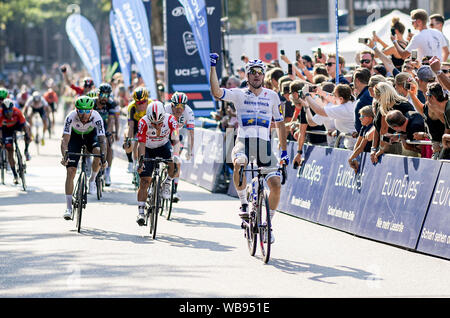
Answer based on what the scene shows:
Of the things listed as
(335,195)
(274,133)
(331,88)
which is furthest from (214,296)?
(274,133)

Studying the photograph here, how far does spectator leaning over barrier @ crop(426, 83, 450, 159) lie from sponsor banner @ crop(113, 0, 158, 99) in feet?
44.8

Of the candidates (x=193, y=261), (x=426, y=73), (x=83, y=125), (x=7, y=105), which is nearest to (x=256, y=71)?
(x=426, y=73)

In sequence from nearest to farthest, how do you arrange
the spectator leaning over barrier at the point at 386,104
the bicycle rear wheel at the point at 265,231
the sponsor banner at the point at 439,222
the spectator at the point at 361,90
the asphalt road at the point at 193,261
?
the asphalt road at the point at 193,261 → the bicycle rear wheel at the point at 265,231 → the sponsor banner at the point at 439,222 → the spectator leaning over barrier at the point at 386,104 → the spectator at the point at 361,90

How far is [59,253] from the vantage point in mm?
11273

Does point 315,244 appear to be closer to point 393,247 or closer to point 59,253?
point 393,247

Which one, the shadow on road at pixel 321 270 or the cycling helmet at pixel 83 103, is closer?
the shadow on road at pixel 321 270

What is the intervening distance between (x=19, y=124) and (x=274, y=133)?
5.63 m

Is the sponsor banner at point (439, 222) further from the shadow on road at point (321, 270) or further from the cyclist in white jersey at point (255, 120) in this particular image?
the cyclist in white jersey at point (255, 120)

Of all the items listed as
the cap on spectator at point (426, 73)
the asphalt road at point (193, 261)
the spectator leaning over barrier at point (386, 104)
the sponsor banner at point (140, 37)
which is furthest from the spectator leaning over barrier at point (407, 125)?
the sponsor banner at point (140, 37)

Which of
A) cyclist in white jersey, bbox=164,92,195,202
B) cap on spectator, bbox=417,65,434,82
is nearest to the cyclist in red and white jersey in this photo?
cyclist in white jersey, bbox=164,92,195,202

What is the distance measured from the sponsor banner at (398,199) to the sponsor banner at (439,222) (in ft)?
0.39

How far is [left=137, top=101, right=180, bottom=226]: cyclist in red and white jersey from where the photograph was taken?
43.0 ft

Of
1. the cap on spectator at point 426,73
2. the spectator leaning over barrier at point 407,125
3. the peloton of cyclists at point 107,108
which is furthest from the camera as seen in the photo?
the peloton of cyclists at point 107,108

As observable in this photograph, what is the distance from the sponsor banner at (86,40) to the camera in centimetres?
3119
